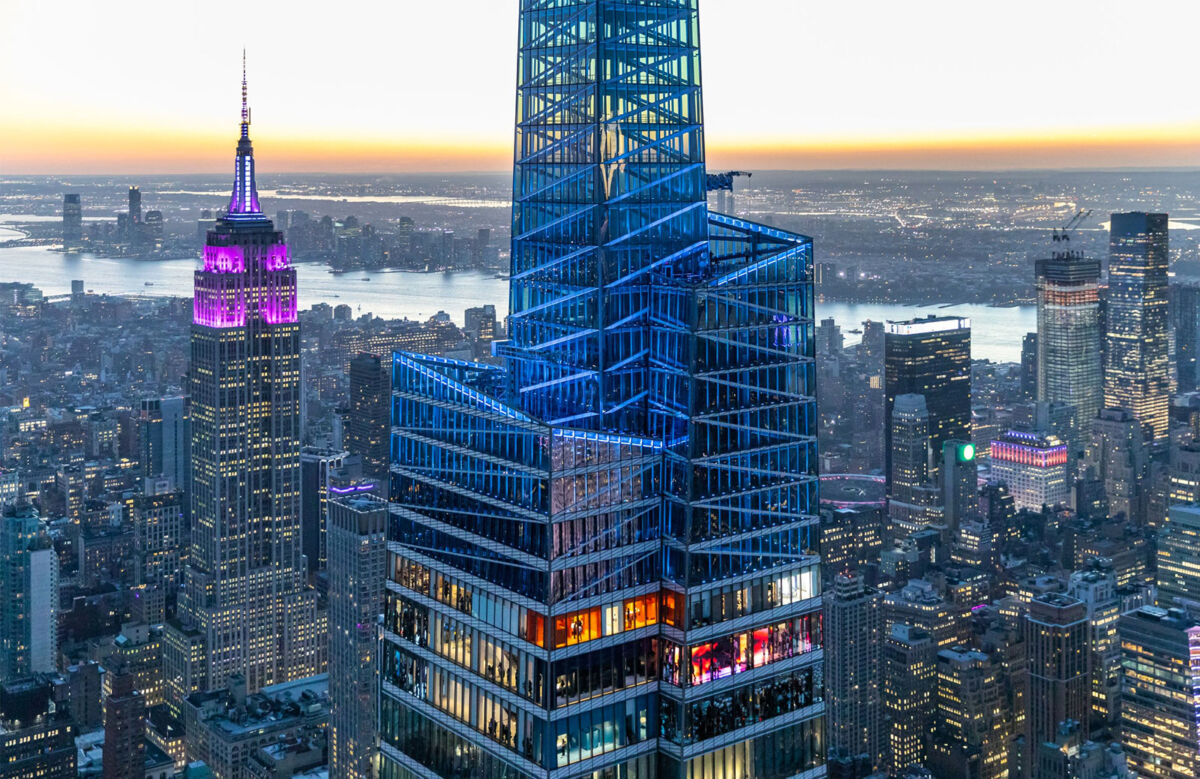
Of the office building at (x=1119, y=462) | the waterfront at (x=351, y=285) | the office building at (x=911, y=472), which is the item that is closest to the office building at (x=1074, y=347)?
the office building at (x=1119, y=462)

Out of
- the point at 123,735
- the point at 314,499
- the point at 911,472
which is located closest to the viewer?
the point at 123,735

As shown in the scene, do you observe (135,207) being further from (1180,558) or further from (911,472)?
(1180,558)

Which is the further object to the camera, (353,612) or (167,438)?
(167,438)

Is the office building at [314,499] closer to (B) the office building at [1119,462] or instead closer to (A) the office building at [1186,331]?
(B) the office building at [1119,462]

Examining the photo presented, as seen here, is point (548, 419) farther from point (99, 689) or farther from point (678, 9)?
point (99, 689)

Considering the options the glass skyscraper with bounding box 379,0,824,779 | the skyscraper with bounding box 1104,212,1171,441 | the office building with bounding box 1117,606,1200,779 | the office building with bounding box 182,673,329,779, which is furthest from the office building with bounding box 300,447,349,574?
the glass skyscraper with bounding box 379,0,824,779

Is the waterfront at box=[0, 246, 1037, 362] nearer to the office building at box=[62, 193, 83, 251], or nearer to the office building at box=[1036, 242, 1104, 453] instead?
the office building at box=[62, 193, 83, 251]

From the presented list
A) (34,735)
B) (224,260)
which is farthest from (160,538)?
(34,735)
